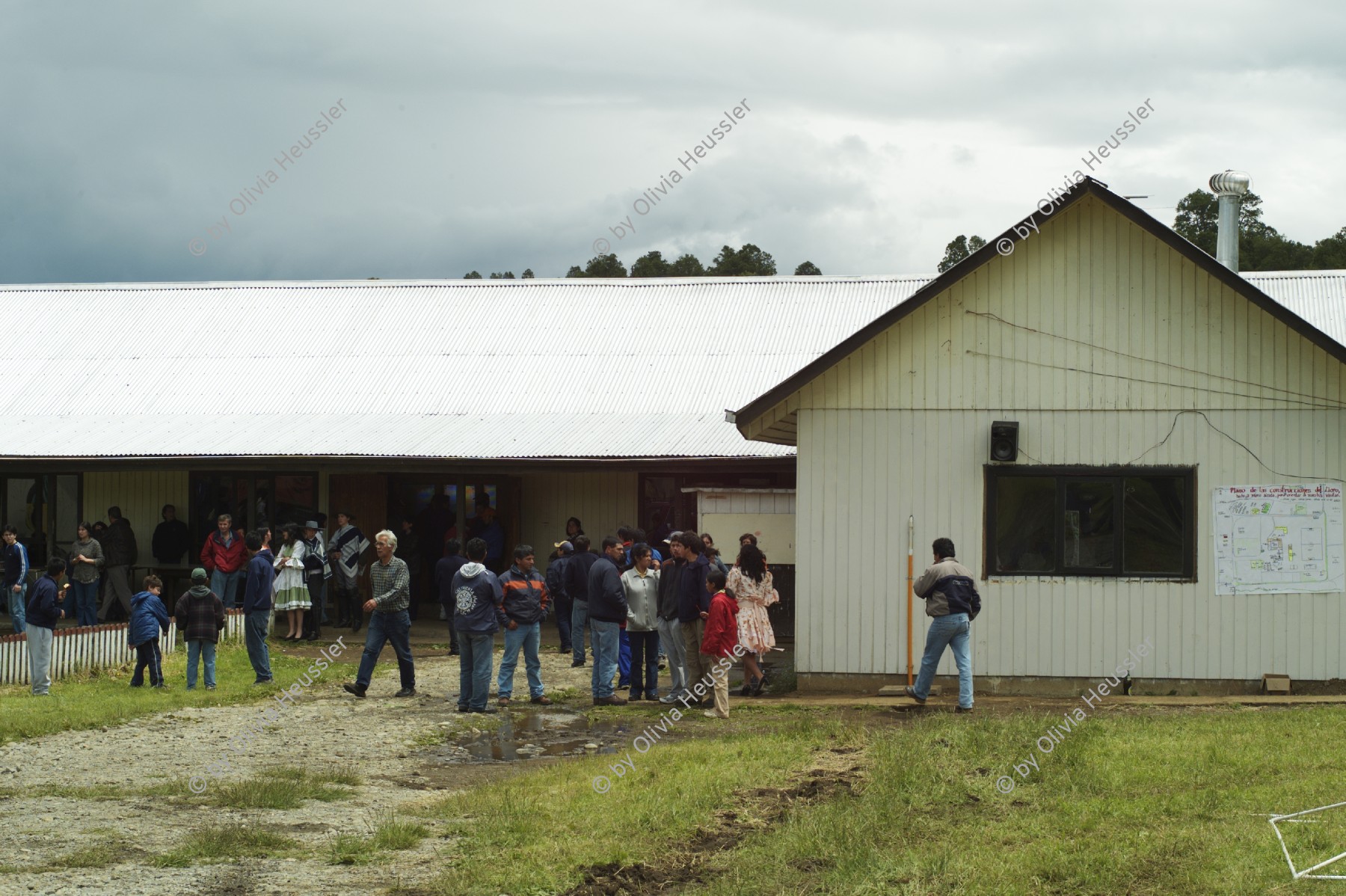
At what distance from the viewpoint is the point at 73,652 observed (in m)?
15.2

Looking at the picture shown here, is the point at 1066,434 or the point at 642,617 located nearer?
the point at 1066,434

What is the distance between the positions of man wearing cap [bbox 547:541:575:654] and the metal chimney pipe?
34.9 feet

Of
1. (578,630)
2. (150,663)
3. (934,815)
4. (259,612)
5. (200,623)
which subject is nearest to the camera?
(934,815)

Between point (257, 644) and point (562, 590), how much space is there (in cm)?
350

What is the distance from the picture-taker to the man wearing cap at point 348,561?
1909cm

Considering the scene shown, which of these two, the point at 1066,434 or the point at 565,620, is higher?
the point at 1066,434

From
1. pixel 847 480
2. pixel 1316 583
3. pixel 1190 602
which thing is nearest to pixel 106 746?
pixel 847 480

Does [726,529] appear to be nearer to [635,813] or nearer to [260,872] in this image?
[635,813]

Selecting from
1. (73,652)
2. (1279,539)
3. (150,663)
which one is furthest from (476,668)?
(1279,539)

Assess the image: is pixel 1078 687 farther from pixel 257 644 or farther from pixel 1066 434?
pixel 257 644

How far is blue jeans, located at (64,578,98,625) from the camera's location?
18.8 metres

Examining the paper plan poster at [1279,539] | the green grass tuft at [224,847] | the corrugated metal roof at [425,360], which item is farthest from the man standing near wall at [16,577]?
the paper plan poster at [1279,539]

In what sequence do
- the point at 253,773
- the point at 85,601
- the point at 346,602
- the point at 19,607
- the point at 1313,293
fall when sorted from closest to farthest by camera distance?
→ the point at 253,773 < the point at 19,607 < the point at 85,601 < the point at 346,602 < the point at 1313,293

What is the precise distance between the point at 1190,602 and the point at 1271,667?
97 cm
